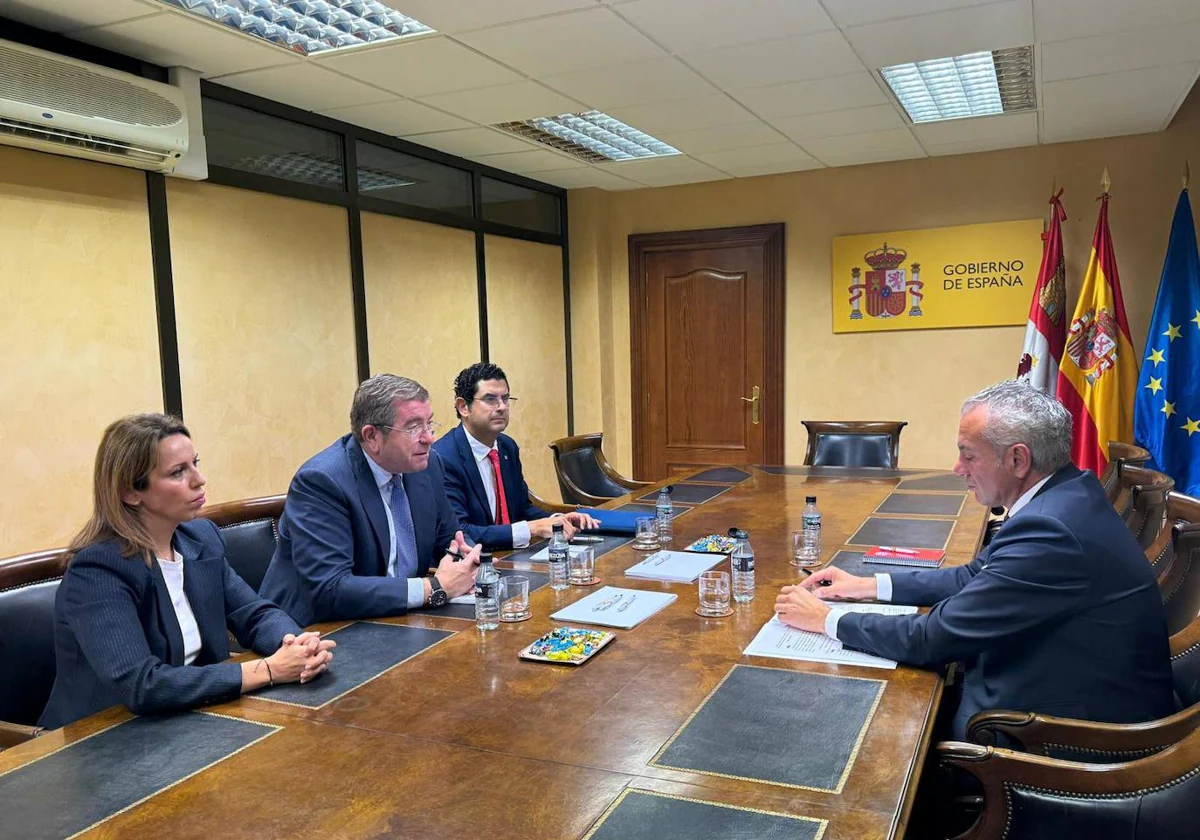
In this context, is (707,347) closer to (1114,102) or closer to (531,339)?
(531,339)

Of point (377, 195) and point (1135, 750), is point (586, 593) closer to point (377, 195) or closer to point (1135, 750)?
point (1135, 750)

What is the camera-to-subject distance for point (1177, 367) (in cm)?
495

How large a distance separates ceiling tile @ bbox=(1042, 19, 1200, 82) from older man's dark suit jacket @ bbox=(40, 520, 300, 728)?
360 cm

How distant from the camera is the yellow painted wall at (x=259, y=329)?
3.84 m

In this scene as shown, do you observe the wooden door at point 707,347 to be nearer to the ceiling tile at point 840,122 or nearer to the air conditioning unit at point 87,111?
the ceiling tile at point 840,122

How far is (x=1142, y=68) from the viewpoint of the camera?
3.89 m

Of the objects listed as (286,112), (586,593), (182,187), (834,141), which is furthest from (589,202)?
(586,593)

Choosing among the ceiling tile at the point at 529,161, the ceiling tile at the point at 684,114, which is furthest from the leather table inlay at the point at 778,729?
the ceiling tile at the point at 529,161

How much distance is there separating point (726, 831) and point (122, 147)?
3297 mm

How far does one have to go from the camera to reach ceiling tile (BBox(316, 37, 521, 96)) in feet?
11.3

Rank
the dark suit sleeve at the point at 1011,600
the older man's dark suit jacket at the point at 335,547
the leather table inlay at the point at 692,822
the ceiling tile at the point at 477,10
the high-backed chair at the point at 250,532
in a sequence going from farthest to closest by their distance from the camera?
the ceiling tile at the point at 477,10, the high-backed chair at the point at 250,532, the older man's dark suit jacket at the point at 335,547, the dark suit sleeve at the point at 1011,600, the leather table inlay at the point at 692,822

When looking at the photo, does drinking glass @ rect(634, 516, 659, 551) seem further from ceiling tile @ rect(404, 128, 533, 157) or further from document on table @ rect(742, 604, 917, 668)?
ceiling tile @ rect(404, 128, 533, 157)

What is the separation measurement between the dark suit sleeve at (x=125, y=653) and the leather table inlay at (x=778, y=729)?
836mm

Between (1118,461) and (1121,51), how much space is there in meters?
1.73
